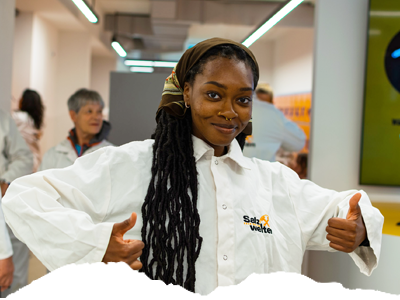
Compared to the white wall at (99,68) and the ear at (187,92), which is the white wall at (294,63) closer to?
the white wall at (99,68)

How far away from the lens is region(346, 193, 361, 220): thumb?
1.17m

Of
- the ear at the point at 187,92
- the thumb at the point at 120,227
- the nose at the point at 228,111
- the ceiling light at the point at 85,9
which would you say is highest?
the ceiling light at the point at 85,9

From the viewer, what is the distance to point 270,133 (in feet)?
8.66

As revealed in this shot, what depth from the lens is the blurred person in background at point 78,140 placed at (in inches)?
89.7

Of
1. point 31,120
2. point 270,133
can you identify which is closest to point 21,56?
point 31,120

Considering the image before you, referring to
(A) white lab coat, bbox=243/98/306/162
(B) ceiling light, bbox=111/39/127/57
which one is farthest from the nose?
(B) ceiling light, bbox=111/39/127/57

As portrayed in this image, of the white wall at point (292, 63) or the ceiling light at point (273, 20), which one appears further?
the white wall at point (292, 63)

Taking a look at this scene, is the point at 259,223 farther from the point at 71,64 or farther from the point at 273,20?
the point at 71,64

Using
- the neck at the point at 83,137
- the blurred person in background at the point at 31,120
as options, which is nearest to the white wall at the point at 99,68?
the blurred person in background at the point at 31,120

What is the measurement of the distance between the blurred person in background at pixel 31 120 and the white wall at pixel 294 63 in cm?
358

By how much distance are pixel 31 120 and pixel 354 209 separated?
2113 mm

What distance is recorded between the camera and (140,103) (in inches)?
78.4

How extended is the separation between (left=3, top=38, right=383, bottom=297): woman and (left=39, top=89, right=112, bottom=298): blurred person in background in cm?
112

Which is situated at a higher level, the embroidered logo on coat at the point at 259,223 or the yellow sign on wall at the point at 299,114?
the yellow sign on wall at the point at 299,114
